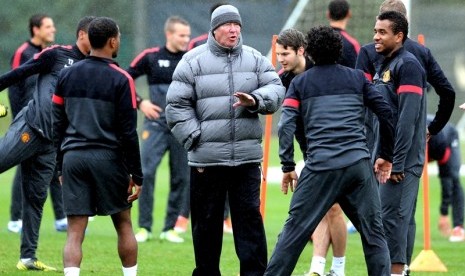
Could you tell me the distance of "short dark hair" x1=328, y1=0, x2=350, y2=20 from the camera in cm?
1159

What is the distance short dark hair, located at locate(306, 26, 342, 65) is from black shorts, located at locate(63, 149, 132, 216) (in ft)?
5.34

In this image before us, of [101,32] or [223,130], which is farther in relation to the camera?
[223,130]

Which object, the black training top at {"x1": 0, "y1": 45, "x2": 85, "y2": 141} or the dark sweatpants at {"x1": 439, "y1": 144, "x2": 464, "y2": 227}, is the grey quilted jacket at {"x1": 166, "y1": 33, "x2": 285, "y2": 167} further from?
the dark sweatpants at {"x1": 439, "y1": 144, "x2": 464, "y2": 227}

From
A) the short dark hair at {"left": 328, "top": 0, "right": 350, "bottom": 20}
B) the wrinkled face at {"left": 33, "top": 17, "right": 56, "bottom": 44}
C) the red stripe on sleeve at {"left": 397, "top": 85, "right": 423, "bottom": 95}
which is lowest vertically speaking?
the wrinkled face at {"left": 33, "top": 17, "right": 56, "bottom": 44}

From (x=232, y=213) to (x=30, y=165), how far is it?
253 centimetres

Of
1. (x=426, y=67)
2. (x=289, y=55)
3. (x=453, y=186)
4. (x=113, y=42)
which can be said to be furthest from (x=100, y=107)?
(x=453, y=186)

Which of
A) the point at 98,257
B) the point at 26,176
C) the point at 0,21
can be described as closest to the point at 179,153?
the point at 98,257

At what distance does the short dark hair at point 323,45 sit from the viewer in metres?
8.29

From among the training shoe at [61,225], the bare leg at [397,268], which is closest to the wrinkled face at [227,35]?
the bare leg at [397,268]

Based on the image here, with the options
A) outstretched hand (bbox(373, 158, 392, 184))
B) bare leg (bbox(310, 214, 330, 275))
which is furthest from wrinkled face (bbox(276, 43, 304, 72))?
bare leg (bbox(310, 214, 330, 275))

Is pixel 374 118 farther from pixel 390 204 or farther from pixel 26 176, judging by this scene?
pixel 26 176

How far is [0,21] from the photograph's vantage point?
54.0ft

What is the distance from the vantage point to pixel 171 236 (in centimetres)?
1330

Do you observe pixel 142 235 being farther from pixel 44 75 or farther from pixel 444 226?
pixel 444 226
